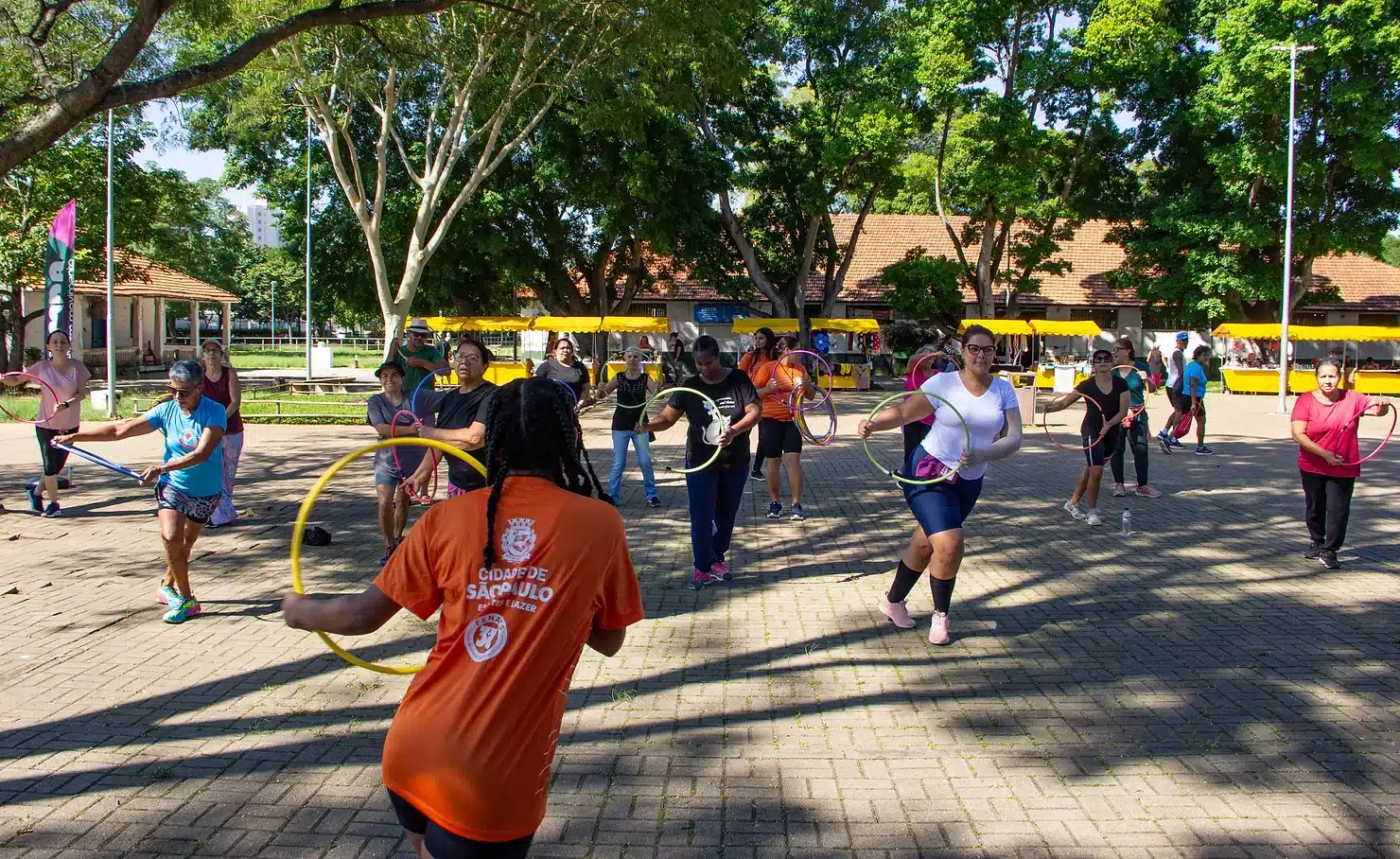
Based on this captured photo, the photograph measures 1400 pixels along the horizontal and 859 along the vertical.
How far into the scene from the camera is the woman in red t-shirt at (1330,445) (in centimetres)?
858

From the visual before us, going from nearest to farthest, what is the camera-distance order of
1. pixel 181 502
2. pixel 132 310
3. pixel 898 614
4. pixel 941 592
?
pixel 941 592 → pixel 181 502 → pixel 898 614 → pixel 132 310

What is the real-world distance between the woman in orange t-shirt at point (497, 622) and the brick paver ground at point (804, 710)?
1.67 m

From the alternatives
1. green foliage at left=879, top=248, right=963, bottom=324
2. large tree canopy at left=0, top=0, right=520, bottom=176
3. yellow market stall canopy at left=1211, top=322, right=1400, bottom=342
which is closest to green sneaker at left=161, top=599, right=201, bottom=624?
large tree canopy at left=0, top=0, right=520, bottom=176

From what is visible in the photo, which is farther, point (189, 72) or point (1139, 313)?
point (1139, 313)

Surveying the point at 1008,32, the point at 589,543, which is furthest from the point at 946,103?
the point at 589,543

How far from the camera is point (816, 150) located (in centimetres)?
3500

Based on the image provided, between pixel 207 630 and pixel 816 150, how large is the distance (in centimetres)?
3080

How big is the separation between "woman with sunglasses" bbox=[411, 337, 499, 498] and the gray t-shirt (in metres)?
0.76

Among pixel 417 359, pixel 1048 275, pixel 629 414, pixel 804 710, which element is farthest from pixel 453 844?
pixel 1048 275

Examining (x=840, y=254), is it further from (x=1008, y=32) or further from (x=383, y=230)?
(x=383, y=230)

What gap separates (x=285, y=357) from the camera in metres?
63.6

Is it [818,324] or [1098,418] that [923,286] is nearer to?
[818,324]

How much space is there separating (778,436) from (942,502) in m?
4.70

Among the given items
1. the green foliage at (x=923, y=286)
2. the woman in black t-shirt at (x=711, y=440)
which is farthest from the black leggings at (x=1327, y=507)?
the green foliage at (x=923, y=286)
